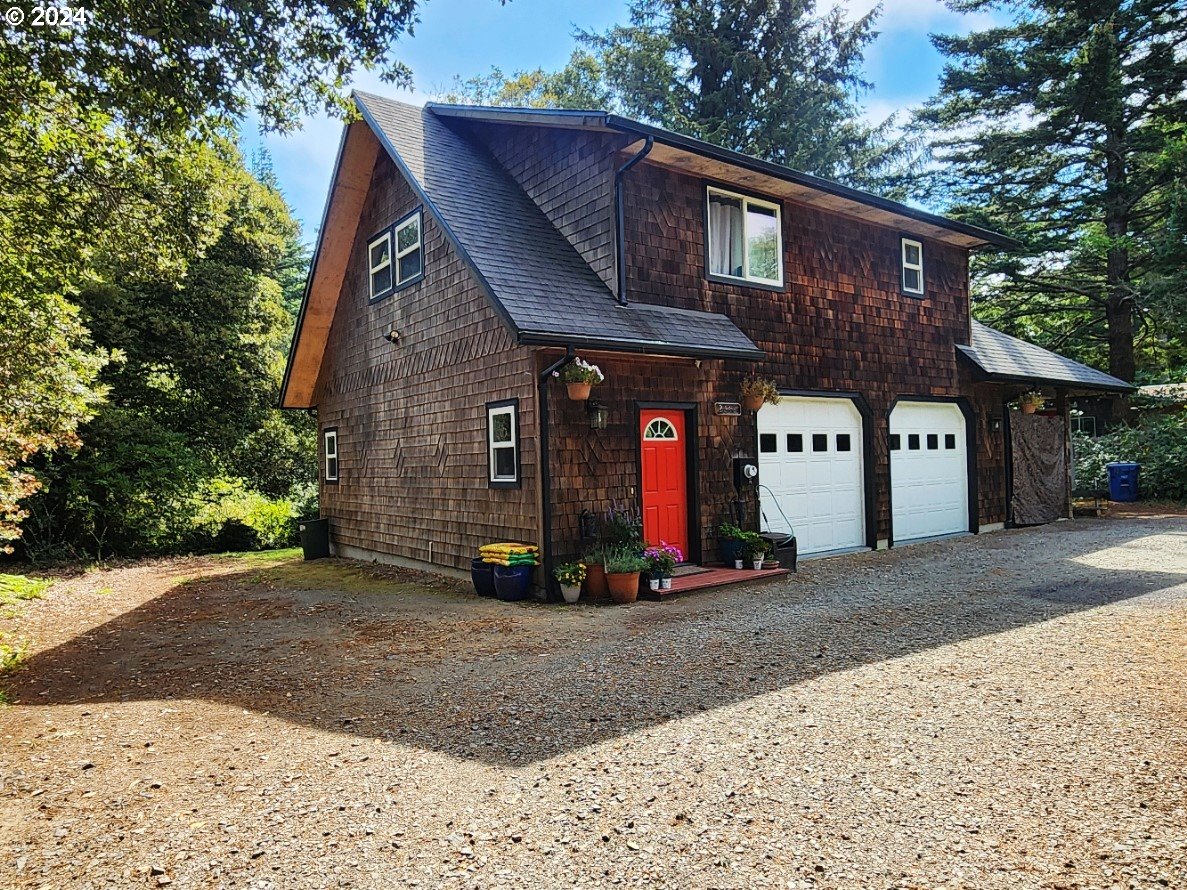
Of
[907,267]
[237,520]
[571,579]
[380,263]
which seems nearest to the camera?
[571,579]

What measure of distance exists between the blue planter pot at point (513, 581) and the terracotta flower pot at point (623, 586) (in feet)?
3.26

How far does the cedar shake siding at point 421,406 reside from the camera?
9.33m

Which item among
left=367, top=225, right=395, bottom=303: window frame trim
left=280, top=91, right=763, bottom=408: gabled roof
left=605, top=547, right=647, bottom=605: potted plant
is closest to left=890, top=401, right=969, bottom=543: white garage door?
left=280, top=91, right=763, bottom=408: gabled roof

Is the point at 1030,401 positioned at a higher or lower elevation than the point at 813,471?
higher

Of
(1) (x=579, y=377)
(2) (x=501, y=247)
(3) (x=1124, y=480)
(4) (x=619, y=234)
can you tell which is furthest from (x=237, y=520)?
(3) (x=1124, y=480)

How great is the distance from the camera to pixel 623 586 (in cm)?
833

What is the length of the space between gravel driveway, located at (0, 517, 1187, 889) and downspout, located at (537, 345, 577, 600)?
0.82 meters

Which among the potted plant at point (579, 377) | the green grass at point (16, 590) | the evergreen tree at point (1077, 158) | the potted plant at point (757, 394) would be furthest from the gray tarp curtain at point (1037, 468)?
the green grass at point (16, 590)

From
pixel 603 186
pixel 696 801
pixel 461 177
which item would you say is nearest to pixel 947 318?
pixel 603 186

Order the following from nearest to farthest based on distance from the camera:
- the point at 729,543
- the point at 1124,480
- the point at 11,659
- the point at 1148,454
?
the point at 11,659
the point at 729,543
the point at 1124,480
the point at 1148,454

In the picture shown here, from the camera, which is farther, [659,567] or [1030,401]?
[1030,401]

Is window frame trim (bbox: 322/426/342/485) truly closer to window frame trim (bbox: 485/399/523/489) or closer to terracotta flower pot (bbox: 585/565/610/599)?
window frame trim (bbox: 485/399/523/489)

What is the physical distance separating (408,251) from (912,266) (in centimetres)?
873

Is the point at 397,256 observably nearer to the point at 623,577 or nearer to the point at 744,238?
the point at 744,238
